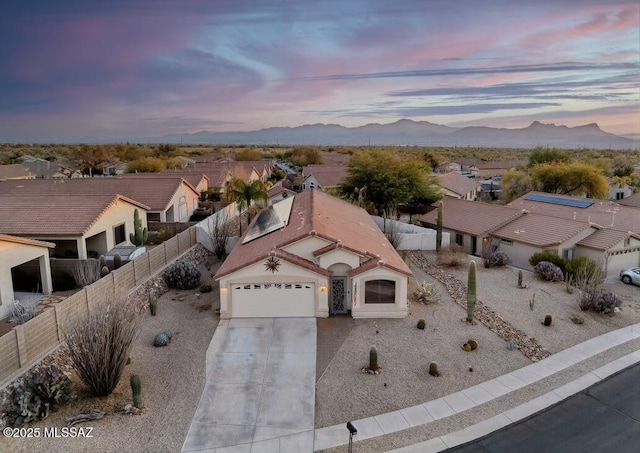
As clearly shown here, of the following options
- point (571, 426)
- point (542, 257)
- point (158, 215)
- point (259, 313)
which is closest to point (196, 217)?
point (158, 215)

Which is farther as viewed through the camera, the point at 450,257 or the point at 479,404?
the point at 450,257

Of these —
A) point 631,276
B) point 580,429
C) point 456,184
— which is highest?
point 456,184

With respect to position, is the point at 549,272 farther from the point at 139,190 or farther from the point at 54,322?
the point at 139,190

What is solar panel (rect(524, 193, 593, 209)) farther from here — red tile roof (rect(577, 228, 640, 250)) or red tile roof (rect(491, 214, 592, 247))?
red tile roof (rect(577, 228, 640, 250))

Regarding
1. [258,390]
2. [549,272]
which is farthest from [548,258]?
[258,390]

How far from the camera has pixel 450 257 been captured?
32.0 meters

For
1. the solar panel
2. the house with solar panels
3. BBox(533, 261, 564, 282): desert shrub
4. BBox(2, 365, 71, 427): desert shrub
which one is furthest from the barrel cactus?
the solar panel

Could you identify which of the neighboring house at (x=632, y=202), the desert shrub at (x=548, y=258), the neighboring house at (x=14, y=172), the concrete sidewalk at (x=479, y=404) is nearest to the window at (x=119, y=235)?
the concrete sidewalk at (x=479, y=404)

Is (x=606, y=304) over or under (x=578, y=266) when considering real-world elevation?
under

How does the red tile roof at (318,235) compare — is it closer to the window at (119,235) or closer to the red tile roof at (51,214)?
the red tile roof at (51,214)

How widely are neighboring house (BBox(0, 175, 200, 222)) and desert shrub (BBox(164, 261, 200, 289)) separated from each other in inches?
521

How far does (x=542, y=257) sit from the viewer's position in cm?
3177

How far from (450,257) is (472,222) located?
29.7 feet

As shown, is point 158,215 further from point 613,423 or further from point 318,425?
point 613,423
